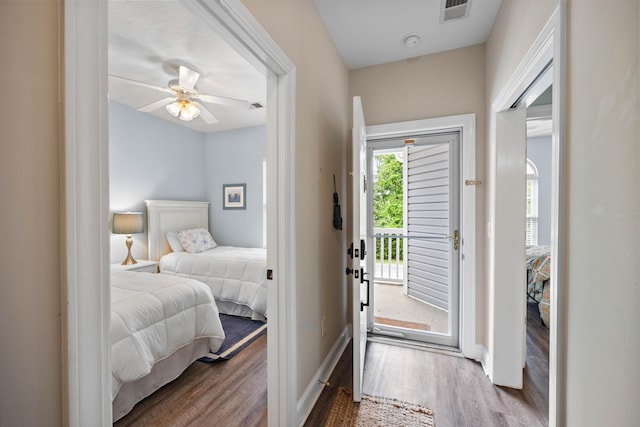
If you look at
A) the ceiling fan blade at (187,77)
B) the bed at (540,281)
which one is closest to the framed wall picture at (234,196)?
the ceiling fan blade at (187,77)

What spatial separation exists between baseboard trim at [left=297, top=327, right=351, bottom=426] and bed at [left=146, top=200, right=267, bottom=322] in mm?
985

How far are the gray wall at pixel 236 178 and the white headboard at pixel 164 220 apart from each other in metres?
0.42

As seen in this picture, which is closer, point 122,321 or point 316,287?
point 122,321

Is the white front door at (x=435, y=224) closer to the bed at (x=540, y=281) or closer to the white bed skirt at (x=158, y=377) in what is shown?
the bed at (x=540, y=281)

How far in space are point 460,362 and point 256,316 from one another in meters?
2.08

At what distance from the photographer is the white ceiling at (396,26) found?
1.84m

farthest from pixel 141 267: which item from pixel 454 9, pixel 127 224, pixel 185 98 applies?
pixel 454 9

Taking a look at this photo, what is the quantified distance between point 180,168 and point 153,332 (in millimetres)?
3243

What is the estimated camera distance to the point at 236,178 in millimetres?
4715

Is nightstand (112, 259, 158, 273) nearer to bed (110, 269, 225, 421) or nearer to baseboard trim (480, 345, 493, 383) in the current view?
bed (110, 269, 225, 421)
